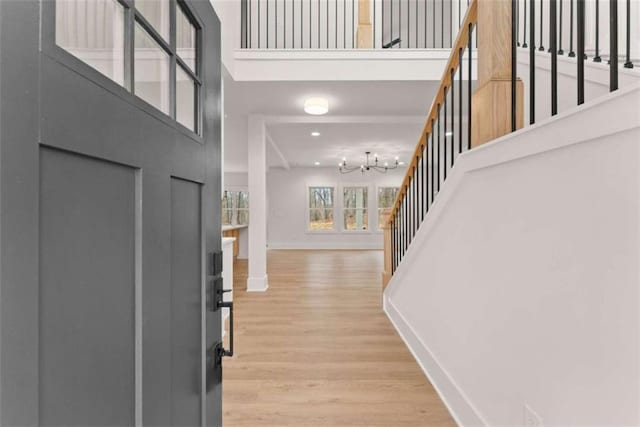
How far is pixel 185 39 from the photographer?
0.98m

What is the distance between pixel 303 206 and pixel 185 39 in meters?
10.2

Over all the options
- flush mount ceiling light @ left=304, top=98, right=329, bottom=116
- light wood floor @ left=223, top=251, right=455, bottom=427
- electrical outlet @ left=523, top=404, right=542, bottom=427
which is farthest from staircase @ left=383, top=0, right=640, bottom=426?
flush mount ceiling light @ left=304, top=98, right=329, bottom=116

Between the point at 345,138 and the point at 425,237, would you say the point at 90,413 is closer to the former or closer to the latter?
the point at 425,237

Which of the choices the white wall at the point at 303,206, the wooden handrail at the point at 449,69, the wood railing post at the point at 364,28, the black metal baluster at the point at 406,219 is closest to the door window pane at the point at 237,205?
the white wall at the point at 303,206

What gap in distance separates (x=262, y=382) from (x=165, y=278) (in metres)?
1.70

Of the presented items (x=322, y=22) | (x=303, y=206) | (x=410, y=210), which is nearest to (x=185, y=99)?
(x=410, y=210)

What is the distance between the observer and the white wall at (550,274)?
2.86ft

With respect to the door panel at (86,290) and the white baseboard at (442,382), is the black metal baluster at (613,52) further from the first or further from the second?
the white baseboard at (442,382)

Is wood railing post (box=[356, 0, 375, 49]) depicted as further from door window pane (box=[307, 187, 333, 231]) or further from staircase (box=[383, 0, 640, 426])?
door window pane (box=[307, 187, 333, 231])

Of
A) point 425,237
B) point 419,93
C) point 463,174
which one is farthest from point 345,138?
point 463,174

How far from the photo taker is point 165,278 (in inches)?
32.6

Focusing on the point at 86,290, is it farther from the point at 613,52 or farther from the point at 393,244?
the point at 393,244

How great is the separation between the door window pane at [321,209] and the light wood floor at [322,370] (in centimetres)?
683

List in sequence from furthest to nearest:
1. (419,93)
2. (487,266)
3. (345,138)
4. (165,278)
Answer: (345,138), (419,93), (487,266), (165,278)
